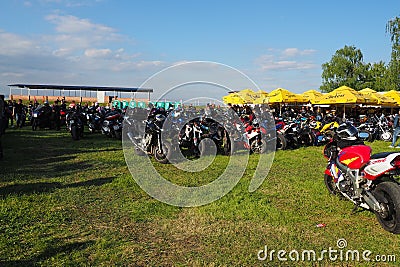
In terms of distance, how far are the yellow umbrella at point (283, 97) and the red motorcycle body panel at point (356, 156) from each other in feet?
55.0

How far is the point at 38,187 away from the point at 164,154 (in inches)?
113

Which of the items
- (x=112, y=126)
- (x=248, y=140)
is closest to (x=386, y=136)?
(x=248, y=140)

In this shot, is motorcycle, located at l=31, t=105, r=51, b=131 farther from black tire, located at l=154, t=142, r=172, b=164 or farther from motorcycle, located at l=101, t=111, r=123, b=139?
black tire, located at l=154, t=142, r=172, b=164

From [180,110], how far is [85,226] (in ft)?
18.0

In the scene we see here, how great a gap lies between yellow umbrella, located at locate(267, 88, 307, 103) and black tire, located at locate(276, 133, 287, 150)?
10887 mm

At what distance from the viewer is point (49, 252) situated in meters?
3.57

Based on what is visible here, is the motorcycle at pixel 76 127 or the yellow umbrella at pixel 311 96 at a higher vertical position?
the yellow umbrella at pixel 311 96

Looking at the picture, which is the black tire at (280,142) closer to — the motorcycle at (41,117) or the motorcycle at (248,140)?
the motorcycle at (248,140)

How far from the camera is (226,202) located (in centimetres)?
537

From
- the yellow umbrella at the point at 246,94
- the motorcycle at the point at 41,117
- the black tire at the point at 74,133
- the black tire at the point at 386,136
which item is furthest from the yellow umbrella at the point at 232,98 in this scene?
the motorcycle at the point at 41,117

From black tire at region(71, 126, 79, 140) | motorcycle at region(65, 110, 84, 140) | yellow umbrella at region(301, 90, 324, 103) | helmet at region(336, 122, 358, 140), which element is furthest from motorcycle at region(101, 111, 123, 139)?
yellow umbrella at region(301, 90, 324, 103)

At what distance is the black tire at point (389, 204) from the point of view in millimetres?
3992

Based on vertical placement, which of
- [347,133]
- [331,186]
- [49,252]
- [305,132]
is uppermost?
[347,133]

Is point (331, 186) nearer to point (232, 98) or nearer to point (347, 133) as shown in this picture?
point (347, 133)
